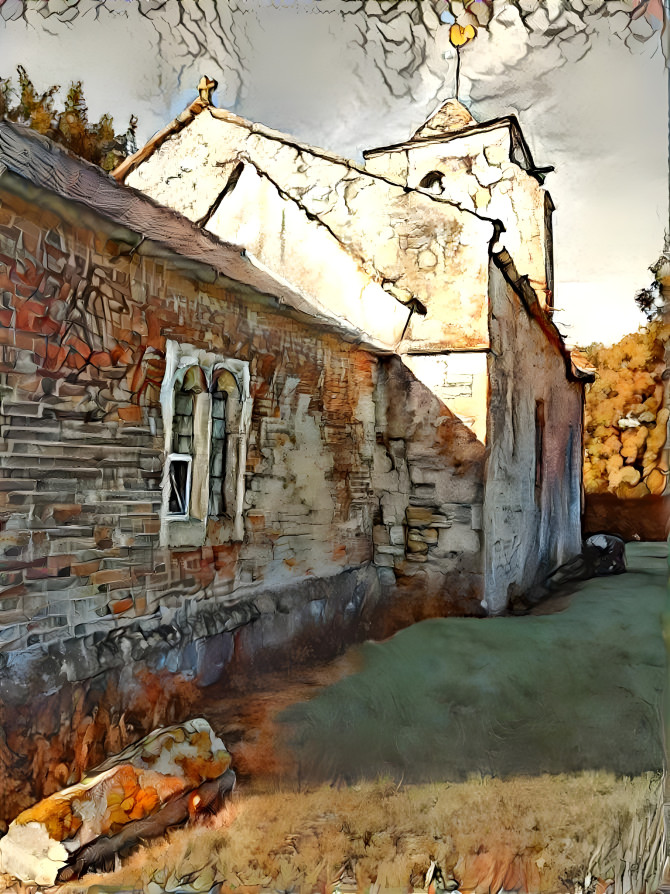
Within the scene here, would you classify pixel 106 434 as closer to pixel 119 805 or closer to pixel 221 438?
pixel 221 438

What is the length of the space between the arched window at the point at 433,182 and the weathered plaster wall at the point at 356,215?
132 cm

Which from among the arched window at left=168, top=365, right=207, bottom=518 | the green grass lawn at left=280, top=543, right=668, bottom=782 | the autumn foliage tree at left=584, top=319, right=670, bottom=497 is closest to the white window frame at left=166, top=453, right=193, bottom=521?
the arched window at left=168, top=365, right=207, bottom=518

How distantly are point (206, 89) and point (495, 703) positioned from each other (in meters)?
7.76

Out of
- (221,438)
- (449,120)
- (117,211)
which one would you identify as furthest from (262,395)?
(449,120)

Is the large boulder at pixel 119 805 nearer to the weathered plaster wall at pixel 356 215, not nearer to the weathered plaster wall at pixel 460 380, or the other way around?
the weathered plaster wall at pixel 460 380

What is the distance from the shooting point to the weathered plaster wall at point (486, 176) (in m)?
8.55

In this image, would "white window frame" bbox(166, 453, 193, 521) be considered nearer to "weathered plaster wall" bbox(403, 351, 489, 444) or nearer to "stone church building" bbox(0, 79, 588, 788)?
"stone church building" bbox(0, 79, 588, 788)

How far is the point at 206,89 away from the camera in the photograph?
25.1 feet

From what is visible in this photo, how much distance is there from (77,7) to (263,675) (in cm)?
491

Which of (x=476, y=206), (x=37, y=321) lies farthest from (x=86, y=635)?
(x=476, y=206)

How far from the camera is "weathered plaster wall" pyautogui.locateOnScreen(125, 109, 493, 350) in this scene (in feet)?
23.1

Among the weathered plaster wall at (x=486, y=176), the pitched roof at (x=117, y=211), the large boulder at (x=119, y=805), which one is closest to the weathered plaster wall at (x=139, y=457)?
the pitched roof at (x=117, y=211)

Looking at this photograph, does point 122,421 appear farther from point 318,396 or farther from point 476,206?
point 476,206

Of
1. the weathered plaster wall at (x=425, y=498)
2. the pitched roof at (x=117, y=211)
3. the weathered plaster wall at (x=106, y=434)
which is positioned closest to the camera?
the pitched roof at (x=117, y=211)
